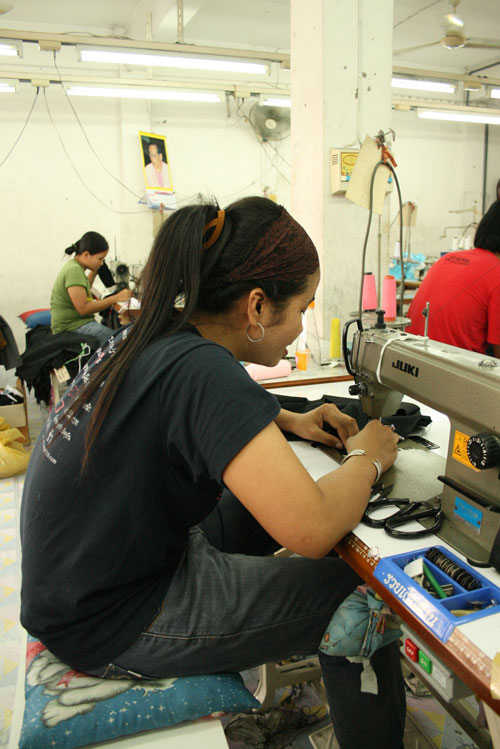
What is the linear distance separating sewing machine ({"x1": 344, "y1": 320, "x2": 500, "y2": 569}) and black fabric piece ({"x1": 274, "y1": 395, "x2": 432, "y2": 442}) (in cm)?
10

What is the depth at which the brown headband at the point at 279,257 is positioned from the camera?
3.32 ft

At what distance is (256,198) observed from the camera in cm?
108

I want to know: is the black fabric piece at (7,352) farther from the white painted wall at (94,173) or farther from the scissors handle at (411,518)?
the scissors handle at (411,518)

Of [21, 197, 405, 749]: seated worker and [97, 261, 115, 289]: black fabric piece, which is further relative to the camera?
[97, 261, 115, 289]: black fabric piece

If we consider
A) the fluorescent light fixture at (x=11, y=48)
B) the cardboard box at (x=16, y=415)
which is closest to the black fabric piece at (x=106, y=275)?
the cardboard box at (x=16, y=415)

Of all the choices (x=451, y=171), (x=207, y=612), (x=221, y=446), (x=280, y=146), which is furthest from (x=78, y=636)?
(x=451, y=171)

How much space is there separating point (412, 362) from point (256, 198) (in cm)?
45

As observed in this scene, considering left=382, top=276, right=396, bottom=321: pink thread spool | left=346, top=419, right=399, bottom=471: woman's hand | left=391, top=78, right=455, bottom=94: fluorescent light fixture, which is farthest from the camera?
left=391, top=78, right=455, bottom=94: fluorescent light fixture

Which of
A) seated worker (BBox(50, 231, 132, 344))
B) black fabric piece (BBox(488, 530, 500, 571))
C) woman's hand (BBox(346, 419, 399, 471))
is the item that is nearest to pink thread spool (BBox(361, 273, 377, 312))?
woman's hand (BBox(346, 419, 399, 471))

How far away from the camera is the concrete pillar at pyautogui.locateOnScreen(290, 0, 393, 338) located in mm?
2494

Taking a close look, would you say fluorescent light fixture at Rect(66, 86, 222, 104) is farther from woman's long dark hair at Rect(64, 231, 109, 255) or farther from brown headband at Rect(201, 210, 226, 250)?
brown headband at Rect(201, 210, 226, 250)

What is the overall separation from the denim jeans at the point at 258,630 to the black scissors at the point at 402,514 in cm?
17

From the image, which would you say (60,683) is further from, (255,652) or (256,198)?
(256,198)

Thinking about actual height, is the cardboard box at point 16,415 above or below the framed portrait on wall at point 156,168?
below
